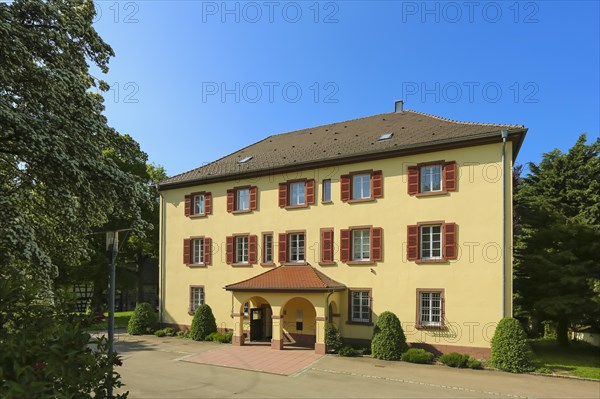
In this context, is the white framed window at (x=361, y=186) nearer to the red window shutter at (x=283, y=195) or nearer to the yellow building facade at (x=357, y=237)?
the yellow building facade at (x=357, y=237)

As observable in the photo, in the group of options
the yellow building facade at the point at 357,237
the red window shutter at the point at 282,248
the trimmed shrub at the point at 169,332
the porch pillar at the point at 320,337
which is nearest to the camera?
the yellow building facade at the point at 357,237

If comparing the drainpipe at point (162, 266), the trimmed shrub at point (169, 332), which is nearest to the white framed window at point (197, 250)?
the drainpipe at point (162, 266)

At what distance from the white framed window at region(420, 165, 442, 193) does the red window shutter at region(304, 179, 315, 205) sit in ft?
18.8

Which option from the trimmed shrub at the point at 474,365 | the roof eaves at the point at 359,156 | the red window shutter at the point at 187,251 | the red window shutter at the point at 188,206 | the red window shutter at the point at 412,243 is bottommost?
the trimmed shrub at the point at 474,365

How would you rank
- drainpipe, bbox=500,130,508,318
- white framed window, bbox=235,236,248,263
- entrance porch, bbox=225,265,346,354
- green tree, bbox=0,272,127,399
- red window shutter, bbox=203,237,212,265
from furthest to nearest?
red window shutter, bbox=203,237,212,265
white framed window, bbox=235,236,248,263
entrance porch, bbox=225,265,346,354
drainpipe, bbox=500,130,508,318
green tree, bbox=0,272,127,399

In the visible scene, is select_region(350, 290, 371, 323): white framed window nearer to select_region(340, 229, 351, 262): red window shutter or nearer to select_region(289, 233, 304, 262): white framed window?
select_region(340, 229, 351, 262): red window shutter

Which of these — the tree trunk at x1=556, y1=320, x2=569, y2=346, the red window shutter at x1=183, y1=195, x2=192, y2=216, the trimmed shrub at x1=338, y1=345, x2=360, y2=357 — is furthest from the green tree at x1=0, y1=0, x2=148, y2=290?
the tree trunk at x1=556, y1=320, x2=569, y2=346

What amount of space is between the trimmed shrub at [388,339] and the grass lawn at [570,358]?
5.51 metres

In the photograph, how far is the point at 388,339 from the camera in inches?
737

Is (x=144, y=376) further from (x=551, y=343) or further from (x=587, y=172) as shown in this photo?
(x=587, y=172)

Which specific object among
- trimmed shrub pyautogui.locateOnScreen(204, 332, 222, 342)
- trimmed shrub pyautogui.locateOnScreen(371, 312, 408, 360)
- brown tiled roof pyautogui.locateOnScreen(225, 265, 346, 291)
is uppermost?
brown tiled roof pyautogui.locateOnScreen(225, 265, 346, 291)

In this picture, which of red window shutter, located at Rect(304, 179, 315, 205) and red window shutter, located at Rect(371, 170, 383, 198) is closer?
red window shutter, located at Rect(371, 170, 383, 198)

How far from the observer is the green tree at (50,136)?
6773 millimetres

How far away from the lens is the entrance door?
23547 millimetres
